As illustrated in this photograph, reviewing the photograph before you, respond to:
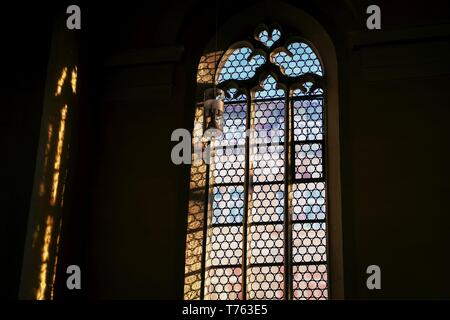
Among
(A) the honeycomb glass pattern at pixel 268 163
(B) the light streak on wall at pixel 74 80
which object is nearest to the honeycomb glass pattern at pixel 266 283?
(A) the honeycomb glass pattern at pixel 268 163

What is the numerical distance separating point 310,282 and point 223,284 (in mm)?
757

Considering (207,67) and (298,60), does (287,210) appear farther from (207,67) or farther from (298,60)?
(207,67)

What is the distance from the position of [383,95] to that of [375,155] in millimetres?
584

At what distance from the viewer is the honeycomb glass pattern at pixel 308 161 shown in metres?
7.92

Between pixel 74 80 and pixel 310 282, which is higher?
pixel 74 80

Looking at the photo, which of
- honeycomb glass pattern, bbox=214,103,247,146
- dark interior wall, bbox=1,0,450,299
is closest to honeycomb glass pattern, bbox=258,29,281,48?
dark interior wall, bbox=1,0,450,299

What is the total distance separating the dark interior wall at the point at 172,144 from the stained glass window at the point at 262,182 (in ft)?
0.87

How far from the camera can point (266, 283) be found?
7.60 m

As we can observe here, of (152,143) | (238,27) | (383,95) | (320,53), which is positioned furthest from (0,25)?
(383,95)

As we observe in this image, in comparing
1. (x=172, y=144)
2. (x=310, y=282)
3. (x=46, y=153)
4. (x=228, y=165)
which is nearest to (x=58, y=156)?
(x=46, y=153)

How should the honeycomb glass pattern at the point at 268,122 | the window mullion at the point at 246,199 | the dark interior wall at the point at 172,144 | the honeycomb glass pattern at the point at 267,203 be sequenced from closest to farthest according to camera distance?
the dark interior wall at the point at 172,144
the window mullion at the point at 246,199
the honeycomb glass pattern at the point at 267,203
the honeycomb glass pattern at the point at 268,122

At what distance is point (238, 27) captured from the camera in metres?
8.73

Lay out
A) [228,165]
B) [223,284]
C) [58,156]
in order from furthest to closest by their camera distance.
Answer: [228,165]
[223,284]
[58,156]

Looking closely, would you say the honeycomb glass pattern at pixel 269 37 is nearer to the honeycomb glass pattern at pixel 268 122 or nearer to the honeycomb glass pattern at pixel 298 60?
the honeycomb glass pattern at pixel 298 60
